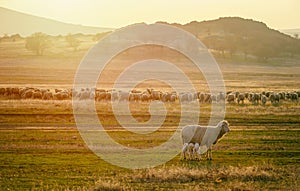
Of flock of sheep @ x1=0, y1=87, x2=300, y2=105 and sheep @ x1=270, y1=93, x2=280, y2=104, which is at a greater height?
flock of sheep @ x1=0, y1=87, x2=300, y2=105

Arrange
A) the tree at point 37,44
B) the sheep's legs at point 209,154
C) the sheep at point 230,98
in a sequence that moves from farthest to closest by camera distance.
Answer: the tree at point 37,44
the sheep at point 230,98
the sheep's legs at point 209,154

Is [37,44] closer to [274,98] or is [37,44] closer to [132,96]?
[132,96]

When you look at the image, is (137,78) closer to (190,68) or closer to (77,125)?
(190,68)

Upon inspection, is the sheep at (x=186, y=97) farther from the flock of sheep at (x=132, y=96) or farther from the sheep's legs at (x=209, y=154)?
the sheep's legs at (x=209, y=154)

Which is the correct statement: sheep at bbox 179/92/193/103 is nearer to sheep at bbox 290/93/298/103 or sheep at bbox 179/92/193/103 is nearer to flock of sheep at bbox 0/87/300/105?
flock of sheep at bbox 0/87/300/105

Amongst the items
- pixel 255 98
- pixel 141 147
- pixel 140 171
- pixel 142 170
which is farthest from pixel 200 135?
pixel 255 98

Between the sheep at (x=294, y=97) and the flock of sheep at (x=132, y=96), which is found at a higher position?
the flock of sheep at (x=132, y=96)

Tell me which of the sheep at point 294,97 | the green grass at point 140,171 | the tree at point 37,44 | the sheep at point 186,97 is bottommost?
the green grass at point 140,171

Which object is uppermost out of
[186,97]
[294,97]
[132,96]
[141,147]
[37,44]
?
[37,44]

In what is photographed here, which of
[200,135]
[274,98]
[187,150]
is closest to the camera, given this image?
[187,150]

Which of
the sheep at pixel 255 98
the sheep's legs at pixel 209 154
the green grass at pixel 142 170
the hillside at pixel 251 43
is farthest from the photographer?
the hillside at pixel 251 43

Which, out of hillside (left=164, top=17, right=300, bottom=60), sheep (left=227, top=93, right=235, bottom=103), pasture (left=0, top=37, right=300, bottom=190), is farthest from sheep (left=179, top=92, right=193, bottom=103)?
hillside (left=164, top=17, right=300, bottom=60)

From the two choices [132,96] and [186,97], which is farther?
[186,97]

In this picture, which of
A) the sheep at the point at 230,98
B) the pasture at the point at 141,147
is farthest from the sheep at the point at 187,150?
the sheep at the point at 230,98
